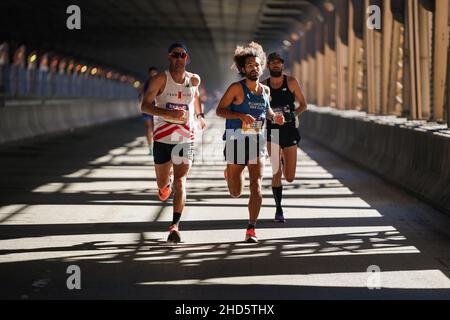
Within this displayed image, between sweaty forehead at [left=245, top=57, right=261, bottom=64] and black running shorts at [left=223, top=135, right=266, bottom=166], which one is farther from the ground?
sweaty forehead at [left=245, top=57, right=261, bottom=64]

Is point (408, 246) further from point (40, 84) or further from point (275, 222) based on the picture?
point (40, 84)

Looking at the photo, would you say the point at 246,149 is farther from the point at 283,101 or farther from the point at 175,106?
the point at 283,101

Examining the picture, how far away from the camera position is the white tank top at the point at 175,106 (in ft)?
42.5

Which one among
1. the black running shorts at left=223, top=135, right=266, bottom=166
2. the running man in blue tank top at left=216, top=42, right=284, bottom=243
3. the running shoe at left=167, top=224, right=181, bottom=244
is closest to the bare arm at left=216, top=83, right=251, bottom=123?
the running man in blue tank top at left=216, top=42, right=284, bottom=243

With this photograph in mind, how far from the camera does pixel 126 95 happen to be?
597 feet

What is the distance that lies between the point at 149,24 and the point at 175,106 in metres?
52.6

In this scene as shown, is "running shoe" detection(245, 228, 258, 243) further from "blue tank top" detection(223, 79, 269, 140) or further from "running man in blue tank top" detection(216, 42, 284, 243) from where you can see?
"blue tank top" detection(223, 79, 269, 140)

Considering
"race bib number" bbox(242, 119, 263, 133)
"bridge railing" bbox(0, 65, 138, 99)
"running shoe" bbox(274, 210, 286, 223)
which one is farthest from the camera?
"bridge railing" bbox(0, 65, 138, 99)

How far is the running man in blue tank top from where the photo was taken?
12727 millimetres

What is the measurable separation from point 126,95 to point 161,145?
169632 millimetres

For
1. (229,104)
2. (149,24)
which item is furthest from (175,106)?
(149,24)

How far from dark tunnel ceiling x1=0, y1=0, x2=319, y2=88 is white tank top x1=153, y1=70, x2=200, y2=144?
34.9 metres

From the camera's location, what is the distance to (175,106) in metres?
13.0

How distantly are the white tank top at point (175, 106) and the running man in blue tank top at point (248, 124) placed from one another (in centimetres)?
40
